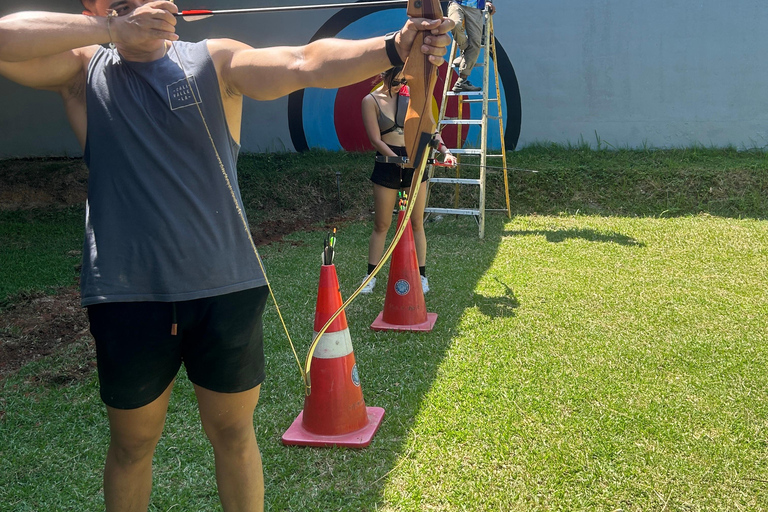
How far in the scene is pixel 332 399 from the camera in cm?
280

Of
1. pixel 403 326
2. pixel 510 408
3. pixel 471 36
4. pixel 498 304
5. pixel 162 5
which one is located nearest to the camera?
pixel 162 5

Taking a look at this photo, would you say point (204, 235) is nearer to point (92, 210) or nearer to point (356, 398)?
point (92, 210)

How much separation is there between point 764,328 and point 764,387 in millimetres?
933

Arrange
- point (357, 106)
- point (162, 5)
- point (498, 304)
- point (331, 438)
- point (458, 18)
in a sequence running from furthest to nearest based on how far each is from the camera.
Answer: point (357, 106) < point (458, 18) < point (498, 304) < point (331, 438) < point (162, 5)

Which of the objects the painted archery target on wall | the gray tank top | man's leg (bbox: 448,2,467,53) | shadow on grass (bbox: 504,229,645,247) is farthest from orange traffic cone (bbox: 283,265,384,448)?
the painted archery target on wall

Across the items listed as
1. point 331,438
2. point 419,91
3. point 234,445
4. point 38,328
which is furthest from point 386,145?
point 234,445

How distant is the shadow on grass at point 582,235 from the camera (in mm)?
6295

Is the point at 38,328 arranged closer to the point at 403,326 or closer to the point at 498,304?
the point at 403,326

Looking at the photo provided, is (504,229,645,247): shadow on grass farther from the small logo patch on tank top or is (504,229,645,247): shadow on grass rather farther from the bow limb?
the small logo patch on tank top

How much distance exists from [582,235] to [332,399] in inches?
178

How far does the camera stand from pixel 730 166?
7.71 meters

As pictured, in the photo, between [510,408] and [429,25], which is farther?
[510,408]

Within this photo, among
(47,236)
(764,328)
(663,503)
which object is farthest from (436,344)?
(47,236)

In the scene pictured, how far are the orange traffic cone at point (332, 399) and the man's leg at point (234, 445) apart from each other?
943 millimetres
